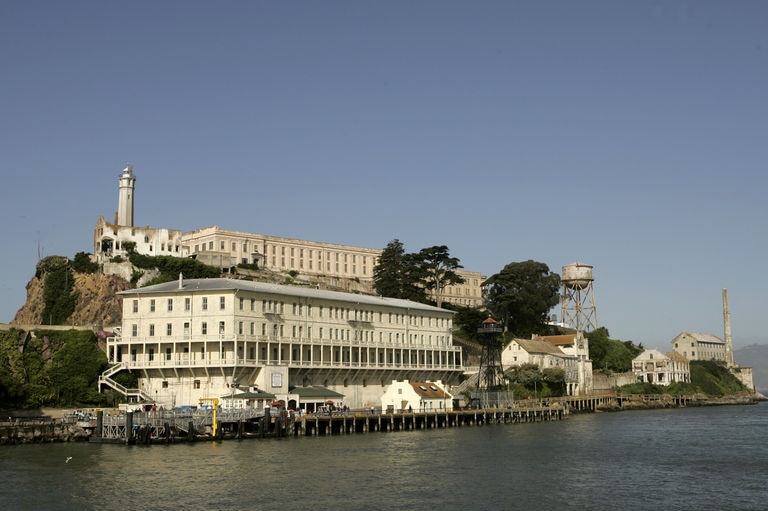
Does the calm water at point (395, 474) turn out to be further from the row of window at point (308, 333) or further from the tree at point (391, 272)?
the tree at point (391, 272)

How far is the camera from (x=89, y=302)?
107 meters

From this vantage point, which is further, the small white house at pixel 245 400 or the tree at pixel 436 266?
the tree at pixel 436 266

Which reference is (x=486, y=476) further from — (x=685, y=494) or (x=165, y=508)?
(x=165, y=508)

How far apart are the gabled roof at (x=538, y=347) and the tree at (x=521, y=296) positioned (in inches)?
336

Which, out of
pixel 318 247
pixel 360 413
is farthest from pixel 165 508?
pixel 318 247

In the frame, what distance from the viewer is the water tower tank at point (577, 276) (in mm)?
143375

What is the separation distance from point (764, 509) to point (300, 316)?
5269cm

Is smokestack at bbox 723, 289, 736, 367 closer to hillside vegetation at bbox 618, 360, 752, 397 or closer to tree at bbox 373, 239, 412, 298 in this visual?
hillside vegetation at bbox 618, 360, 752, 397

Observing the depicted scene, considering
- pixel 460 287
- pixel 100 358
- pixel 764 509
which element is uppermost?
pixel 460 287

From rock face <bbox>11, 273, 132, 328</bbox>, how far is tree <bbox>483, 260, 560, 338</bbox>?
51.8m

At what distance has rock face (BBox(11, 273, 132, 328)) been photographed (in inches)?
4102

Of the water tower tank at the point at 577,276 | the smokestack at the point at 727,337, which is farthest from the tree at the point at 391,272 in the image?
the smokestack at the point at 727,337

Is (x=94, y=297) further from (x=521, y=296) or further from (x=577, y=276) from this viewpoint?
(x=577, y=276)

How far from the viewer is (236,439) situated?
220ft
